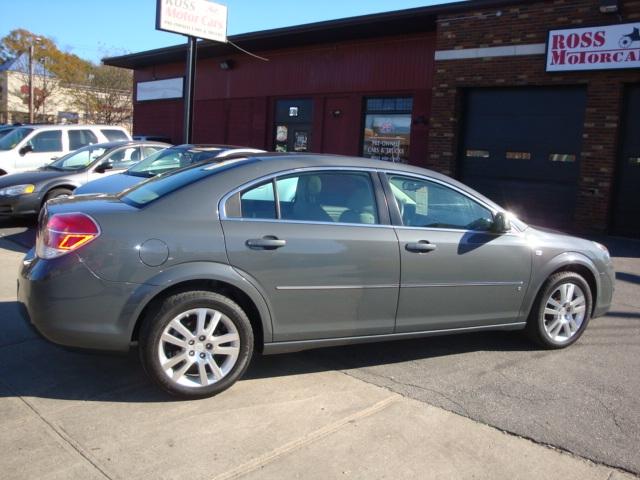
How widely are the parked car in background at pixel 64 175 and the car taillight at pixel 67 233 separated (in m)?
6.46

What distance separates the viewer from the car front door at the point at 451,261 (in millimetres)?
4430

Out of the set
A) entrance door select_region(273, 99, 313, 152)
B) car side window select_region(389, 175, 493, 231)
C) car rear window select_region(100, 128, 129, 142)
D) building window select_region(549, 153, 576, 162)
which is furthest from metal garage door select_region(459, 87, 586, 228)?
car side window select_region(389, 175, 493, 231)

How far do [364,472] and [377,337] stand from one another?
54.0 inches

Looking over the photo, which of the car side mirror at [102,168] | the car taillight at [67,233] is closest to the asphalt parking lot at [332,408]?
the car taillight at [67,233]

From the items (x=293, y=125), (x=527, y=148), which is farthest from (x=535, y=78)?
(x=293, y=125)

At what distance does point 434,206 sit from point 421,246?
1.51ft

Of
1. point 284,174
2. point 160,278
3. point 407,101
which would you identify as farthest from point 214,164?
point 407,101

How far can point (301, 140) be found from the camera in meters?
19.0

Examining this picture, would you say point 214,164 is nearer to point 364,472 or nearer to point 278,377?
point 278,377

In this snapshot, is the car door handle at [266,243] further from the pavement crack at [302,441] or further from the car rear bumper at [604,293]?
the car rear bumper at [604,293]

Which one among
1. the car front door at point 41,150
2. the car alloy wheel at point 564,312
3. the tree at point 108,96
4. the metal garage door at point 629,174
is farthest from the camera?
the tree at point 108,96

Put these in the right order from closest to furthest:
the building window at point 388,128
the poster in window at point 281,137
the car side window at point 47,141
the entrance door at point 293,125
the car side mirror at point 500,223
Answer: the car side mirror at point 500,223 < the car side window at point 47,141 < the building window at point 388,128 < the entrance door at point 293,125 < the poster in window at point 281,137

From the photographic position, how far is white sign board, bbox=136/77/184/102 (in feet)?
79.3

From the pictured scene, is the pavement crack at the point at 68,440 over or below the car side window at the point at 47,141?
below
